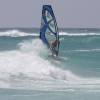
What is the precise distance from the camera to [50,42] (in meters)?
24.8

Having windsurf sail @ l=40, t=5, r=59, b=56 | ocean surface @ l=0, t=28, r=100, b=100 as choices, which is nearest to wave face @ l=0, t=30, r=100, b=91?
ocean surface @ l=0, t=28, r=100, b=100

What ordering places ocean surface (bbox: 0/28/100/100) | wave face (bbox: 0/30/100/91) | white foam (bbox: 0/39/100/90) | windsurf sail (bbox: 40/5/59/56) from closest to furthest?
ocean surface (bbox: 0/28/100/100), wave face (bbox: 0/30/100/91), white foam (bbox: 0/39/100/90), windsurf sail (bbox: 40/5/59/56)

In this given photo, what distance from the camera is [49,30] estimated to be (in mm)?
24859

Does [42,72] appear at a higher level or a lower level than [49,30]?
lower

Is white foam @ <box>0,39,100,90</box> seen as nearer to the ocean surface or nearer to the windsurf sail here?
the ocean surface

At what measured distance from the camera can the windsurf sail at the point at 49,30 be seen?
24781mm

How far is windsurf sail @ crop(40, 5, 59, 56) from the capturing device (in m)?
24.8

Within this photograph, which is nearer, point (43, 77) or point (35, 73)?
point (43, 77)

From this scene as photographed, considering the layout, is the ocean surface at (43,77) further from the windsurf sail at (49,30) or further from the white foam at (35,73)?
the windsurf sail at (49,30)

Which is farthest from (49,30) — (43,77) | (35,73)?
(43,77)

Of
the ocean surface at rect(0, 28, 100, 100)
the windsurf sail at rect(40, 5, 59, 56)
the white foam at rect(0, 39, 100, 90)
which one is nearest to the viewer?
the ocean surface at rect(0, 28, 100, 100)

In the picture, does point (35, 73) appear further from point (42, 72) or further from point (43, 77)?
point (43, 77)

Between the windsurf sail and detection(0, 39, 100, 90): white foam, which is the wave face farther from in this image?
the windsurf sail

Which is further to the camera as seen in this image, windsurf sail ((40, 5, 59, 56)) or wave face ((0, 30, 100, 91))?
windsurf sail ((40, 5, 59, 56))
